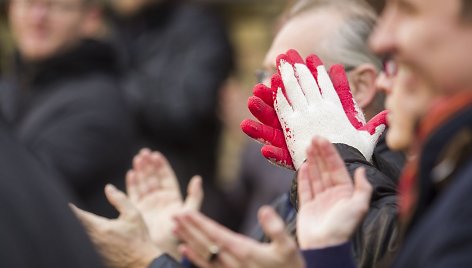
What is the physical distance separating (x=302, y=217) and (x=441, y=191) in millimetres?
389

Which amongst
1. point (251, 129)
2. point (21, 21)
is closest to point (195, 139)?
point (21, 21)

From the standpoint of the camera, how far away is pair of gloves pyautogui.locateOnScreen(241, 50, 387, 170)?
2.80 metres

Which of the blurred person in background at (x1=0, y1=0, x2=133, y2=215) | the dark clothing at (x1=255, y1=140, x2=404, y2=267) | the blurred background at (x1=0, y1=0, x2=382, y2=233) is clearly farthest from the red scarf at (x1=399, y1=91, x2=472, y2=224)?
the blurred background at (x1=0, y1=0, x2=382, y2=233)

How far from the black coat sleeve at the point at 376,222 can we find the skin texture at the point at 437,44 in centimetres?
57

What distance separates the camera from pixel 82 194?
5160 millimetres

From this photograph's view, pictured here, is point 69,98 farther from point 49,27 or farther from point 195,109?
point 195,109

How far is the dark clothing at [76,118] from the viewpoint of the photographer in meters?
5.16

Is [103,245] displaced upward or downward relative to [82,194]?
downward

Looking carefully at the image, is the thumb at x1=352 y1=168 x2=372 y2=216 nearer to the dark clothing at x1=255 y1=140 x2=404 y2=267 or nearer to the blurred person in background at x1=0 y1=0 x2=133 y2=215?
the dark clothing at x1=255 y1=140 x2=404 y2=267

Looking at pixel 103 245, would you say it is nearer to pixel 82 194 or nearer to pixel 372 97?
pixel 372 97

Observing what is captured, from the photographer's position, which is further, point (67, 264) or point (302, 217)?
point (302, 217)

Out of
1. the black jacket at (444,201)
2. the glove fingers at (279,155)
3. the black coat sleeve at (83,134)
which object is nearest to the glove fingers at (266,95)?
the glove fingers at (279,155)

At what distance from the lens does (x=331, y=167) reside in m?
2.39

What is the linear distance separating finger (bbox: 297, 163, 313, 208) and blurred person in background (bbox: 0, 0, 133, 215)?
2.60 metres
